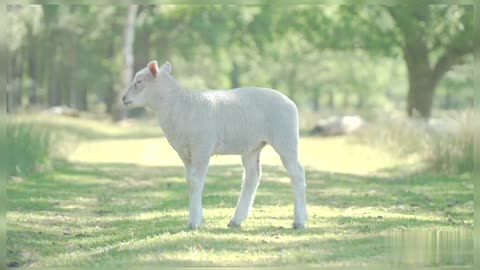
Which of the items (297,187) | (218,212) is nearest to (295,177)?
(297,187)

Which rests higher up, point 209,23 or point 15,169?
point 209,23

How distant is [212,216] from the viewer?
11414 mm

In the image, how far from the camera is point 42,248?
1009 centimetres

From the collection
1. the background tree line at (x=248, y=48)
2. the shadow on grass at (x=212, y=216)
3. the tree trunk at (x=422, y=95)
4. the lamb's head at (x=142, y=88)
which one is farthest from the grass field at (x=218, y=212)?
the tree trunk at (x=422, y=95)

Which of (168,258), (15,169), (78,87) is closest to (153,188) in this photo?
(15,169)

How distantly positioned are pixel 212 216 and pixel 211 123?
1.95 m

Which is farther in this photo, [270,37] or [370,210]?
[270,37]

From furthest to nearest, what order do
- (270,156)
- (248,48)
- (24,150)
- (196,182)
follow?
(248,48)
(270,156)
(24,150)
(196,182)

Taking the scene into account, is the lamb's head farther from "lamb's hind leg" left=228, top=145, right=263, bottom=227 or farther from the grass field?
the grass field

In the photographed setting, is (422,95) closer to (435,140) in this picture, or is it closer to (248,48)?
(435,140)

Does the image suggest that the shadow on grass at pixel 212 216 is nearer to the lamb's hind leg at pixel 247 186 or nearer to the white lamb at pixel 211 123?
the lamb's hind leg at pixel 247 186

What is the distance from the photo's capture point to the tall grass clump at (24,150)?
16.5 metres

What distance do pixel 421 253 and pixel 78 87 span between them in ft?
185

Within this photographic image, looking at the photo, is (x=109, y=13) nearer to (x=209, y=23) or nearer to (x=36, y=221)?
(x=209, y=23)
